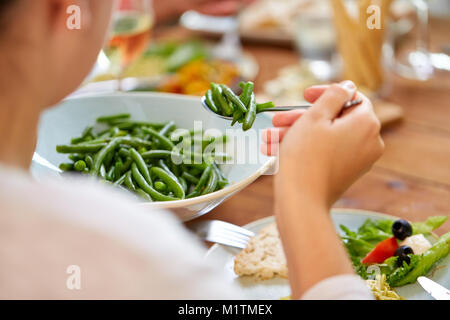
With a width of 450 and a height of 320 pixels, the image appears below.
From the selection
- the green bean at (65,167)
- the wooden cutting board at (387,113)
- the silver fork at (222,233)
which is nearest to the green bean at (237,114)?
the silver fork at (222,233)

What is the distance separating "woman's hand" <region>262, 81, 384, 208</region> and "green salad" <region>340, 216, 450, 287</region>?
9.4 inches

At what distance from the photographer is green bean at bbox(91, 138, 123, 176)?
3.48 feet

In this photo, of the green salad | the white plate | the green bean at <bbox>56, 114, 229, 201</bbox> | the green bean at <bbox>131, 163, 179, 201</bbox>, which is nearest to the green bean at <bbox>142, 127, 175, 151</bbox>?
the green bean at <bbox>56, 114, 229, 201</bbox>

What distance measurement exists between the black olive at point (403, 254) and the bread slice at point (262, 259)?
19 centimetres

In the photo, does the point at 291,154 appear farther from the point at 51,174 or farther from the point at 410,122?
the point at 410,122

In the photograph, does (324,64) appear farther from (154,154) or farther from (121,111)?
(154,154)

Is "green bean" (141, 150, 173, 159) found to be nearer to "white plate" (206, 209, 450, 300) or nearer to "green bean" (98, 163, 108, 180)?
"green bean" (98, 163, 108, 180)

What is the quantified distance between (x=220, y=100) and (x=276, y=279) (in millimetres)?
322

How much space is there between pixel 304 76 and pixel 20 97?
1.45 meters

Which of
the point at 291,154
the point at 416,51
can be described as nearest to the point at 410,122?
the point at 416,51

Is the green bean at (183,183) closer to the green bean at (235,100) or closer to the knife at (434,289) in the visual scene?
the green bean at (235,100)

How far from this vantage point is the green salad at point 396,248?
939mm

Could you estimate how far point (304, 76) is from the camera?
6.45ft

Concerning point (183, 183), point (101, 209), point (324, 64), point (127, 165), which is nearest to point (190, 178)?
point (183, 183)
